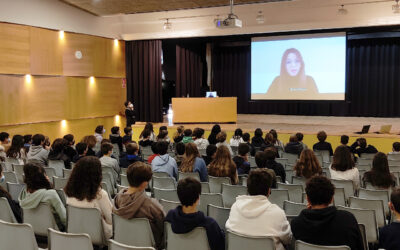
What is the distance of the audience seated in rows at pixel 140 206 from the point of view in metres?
3.39

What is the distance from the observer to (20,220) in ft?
12.9

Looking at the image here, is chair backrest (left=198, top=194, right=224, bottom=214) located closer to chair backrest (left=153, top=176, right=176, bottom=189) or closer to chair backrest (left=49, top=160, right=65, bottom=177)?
chair backrest (left=153, top=176, right=176, bottom=189)

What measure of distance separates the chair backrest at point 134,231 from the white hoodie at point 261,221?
2.18 feet

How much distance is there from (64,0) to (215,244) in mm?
11478

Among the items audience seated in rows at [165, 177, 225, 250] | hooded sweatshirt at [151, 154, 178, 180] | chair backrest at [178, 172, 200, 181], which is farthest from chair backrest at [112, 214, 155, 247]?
hooded sweatshirt at [151, 154, 178, 180]

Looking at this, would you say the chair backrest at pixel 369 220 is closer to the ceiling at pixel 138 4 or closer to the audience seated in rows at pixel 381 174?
the audience seated in rows at pixel 381 174

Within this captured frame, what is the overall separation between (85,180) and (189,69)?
1325 cm

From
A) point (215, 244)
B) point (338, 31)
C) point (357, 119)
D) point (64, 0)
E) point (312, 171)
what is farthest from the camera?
point (357, 119)

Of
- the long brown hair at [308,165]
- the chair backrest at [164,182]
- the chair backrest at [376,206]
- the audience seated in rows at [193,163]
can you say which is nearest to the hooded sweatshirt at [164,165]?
the audience seated in rows at [193,163]

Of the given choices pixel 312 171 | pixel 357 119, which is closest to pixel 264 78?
pixel 357 119

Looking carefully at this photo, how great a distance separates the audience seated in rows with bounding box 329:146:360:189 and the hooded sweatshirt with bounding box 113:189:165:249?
9.11 ft

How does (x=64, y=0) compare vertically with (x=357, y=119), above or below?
above

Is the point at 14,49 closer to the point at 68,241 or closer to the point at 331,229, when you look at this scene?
the point at 68,241

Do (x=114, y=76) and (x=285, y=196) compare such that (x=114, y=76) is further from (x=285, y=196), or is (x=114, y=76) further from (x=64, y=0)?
(x=285, y=196)
